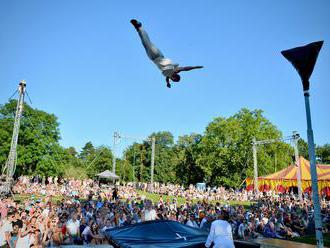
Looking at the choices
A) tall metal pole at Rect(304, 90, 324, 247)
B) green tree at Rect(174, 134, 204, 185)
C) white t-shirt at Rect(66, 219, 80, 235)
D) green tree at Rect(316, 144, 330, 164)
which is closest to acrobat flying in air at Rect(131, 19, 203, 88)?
tall metal pole at Rect(304, 90, 324, 247)

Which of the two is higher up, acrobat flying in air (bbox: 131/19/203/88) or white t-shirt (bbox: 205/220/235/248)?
acrobat flying in air (bbox: 131/19/203/88)

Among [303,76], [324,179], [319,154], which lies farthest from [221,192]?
[319,154]

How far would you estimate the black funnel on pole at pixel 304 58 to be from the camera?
4.87m

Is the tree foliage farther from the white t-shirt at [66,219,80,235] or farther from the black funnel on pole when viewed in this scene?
the black funnel on pole

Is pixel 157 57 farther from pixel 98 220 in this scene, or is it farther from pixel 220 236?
pixel 98 220

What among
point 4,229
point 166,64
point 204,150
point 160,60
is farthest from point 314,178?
point 204,150

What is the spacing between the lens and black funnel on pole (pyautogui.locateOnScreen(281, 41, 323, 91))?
4.87 metres

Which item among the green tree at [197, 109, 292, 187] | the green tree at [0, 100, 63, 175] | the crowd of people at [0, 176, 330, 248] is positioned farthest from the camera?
the green tree at [197, 109, 292, 187]

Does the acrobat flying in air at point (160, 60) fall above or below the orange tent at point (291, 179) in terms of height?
above

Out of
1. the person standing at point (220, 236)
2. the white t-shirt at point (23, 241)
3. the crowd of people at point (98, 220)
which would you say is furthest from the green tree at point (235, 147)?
the person standing at point (220, 236)

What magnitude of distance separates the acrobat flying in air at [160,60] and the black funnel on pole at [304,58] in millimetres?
1682

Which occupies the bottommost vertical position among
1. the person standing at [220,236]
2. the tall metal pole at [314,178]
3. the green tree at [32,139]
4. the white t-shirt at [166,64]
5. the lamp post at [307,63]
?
the person standing at [220,236]

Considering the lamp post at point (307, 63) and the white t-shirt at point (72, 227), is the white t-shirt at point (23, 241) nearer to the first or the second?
the white t-shirt at point (72, 227)

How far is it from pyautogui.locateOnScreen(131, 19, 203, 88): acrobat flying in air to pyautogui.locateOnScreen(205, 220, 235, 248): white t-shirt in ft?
10.1
